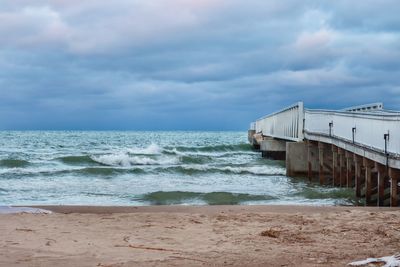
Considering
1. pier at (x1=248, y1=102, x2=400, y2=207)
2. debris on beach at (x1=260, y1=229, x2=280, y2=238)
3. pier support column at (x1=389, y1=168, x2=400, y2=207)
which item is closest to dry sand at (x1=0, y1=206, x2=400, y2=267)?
debris on beach at (x1=260, y1=229, x2=280, y2=238)

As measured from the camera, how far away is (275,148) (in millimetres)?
38594

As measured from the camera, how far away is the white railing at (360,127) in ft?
41.5

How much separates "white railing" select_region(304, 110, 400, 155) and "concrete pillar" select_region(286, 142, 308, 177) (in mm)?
920

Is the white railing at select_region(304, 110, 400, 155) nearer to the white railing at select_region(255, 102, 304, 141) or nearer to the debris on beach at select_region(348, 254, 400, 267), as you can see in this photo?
the white railing at select_region(255, 102, 304, 141)

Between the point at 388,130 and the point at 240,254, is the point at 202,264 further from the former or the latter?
the point at 388,130

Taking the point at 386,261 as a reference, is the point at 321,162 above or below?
above

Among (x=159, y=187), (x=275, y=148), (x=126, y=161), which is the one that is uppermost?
(x=275, y=148)

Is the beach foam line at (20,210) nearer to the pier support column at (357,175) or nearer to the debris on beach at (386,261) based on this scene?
the debris on beach at (386,261)

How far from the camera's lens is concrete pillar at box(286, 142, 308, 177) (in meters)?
25.1

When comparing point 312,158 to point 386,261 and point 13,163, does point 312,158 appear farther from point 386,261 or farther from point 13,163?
point 386,261

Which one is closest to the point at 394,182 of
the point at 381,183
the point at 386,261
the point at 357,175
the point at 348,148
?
the point at 381,183

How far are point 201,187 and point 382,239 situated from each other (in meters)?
13.7

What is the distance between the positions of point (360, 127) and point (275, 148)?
74.5 feet

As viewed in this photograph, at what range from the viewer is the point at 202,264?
672 centimetres
